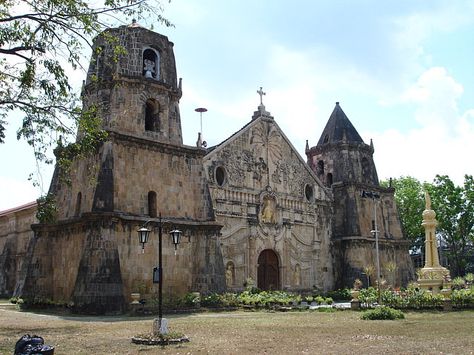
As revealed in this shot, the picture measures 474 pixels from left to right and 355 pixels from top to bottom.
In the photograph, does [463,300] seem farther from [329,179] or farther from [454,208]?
[454,208]

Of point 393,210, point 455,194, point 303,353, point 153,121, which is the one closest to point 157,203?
point 153,121

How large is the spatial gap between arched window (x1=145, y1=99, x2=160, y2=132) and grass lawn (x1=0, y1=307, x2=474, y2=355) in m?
10.0

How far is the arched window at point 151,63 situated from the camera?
26495mm

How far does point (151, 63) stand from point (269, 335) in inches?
667

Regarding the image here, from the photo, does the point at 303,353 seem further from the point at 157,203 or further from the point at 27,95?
the point at 157,203

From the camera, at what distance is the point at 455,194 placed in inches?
1817

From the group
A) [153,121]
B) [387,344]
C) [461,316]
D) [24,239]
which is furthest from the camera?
Result: [24,239]

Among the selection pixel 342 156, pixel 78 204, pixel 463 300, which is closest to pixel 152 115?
pixel 78 204

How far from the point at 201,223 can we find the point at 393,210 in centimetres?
1987

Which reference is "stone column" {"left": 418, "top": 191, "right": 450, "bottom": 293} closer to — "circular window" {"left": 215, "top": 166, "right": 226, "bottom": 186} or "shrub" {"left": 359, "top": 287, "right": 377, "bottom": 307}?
"shrub" {"left": 359, "top": 287, "right": 377, "bottom": 307}

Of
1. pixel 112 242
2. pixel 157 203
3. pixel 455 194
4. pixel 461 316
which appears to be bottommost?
pixel 461 316

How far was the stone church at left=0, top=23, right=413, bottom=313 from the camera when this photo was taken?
2309cm

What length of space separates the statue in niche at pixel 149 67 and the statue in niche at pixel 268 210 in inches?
410

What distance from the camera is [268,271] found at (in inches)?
1265
